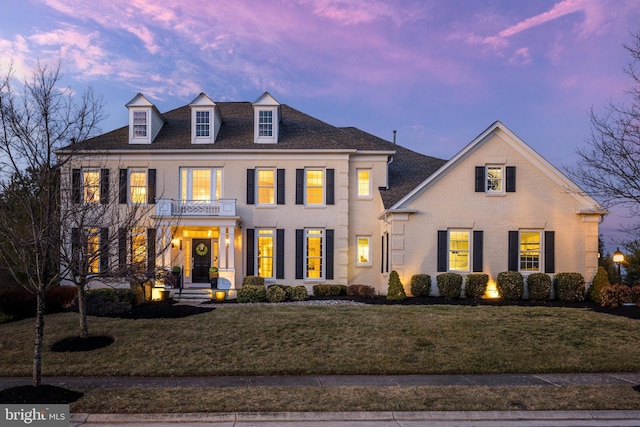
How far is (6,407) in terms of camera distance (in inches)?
308

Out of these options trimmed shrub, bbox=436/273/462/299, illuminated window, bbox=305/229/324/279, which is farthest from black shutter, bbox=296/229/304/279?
trimmed shrub, bbox=436/273/462/299

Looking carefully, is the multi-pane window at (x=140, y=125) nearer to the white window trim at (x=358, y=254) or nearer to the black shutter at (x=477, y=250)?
the white window trim at (x=358, y=254)

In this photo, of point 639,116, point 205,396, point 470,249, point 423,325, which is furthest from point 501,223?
point 205,396

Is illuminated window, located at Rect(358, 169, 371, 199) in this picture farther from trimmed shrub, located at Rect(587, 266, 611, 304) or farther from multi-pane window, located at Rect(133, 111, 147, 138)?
multi-pane window, located at Rect(133, 111, 147, 138)

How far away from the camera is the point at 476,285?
19797mm

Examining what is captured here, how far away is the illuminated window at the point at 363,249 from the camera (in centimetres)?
2414

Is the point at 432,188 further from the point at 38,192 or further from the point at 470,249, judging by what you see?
the point at 38,192

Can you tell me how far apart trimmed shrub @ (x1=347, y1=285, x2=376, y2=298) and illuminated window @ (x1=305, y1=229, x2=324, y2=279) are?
1.81m

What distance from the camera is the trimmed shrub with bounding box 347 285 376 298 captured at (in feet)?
71.0

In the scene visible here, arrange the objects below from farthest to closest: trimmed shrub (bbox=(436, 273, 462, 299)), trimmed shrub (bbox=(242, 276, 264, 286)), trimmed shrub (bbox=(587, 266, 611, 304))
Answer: trimmed shrub (bbox=(242, 276, 264, 286))
trimmed shrub (bbox=(436, 273, 462, 299))
trimmed shrub (bbox=(587, 266, 611, 304))

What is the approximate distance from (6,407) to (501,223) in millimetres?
18467

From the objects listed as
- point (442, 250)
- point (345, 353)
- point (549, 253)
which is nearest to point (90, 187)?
point (345, 353)

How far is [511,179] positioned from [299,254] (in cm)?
1021

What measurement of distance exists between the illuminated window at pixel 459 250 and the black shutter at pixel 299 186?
7256 mm
